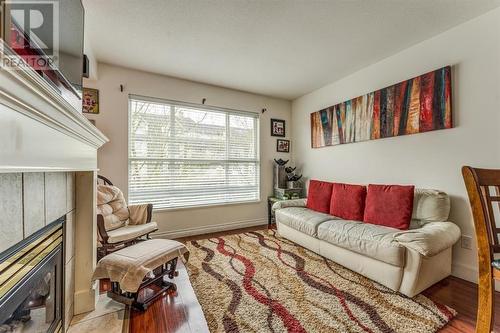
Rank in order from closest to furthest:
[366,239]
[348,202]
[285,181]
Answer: [366,239]
[348,202]
[285,181]

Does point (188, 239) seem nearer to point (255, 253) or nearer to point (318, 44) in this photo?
point (255, 253)

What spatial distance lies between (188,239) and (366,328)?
2416 mm

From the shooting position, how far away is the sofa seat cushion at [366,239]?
178cm

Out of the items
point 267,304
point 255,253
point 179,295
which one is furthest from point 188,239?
point 267,304

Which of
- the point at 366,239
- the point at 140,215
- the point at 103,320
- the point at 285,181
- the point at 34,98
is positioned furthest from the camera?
the point at 285,181

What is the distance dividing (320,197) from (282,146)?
58.7 inches

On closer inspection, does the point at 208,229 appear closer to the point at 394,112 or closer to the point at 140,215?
the point at 140,215

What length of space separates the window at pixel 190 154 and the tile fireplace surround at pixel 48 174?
4.93 feet

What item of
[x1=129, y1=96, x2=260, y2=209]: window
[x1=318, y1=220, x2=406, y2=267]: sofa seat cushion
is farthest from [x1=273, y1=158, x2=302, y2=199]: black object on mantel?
[x1=318, y1=220, x2=406, y2=267]: sofa seat cushion

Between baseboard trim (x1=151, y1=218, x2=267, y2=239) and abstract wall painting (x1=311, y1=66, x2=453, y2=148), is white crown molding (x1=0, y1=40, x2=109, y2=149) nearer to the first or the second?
baseboard trim (x1=151, y1=218, x2=267, y2=239)

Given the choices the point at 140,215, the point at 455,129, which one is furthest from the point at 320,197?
the point at 140,215

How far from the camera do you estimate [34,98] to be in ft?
2.24

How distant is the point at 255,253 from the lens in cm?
264

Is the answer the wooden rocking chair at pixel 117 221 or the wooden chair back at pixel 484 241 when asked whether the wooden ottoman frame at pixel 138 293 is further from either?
the wooden chair back at pixel 484 241
